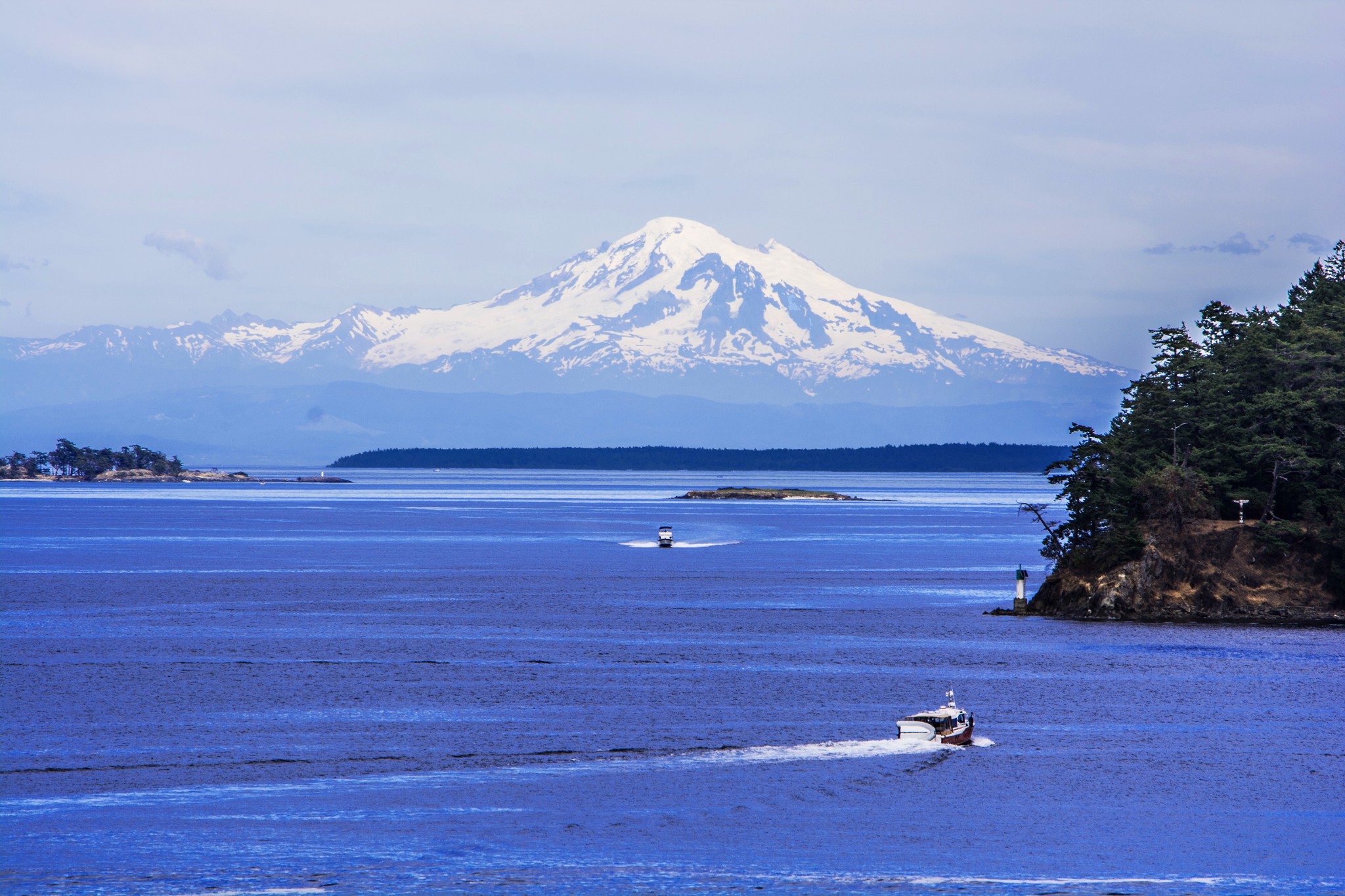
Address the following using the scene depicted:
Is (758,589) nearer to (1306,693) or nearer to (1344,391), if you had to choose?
(1344,391)

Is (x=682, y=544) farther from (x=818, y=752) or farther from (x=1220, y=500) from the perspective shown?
(x=818, y=752)

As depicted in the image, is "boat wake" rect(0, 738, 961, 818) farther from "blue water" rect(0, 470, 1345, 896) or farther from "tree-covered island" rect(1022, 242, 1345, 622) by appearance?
"tree-covered island" rect(1022, 242, 1345, 622)

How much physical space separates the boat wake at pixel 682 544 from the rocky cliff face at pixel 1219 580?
62.6 meters

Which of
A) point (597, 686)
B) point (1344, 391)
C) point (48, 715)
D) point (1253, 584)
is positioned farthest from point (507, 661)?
point (1344, 391)

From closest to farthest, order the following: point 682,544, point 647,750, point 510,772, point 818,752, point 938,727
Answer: point 510,772, point 818,752, point 647,750, point 938,727, point 682,544

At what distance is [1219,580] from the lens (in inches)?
2665

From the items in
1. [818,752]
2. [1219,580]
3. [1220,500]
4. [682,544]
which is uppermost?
[1220,500]

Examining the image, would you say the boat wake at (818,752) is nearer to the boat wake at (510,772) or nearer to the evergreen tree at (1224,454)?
the boat wake at (510,772)

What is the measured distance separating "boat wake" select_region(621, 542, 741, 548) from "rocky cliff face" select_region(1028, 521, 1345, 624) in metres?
62.6

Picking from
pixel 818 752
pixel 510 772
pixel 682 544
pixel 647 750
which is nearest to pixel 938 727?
pixel 818 752

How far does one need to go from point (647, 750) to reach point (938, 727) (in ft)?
26.3

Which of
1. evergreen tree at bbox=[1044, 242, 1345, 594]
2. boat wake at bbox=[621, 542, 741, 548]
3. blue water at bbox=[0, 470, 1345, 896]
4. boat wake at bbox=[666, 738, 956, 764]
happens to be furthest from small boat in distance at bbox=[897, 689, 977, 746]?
boat wake at bbox=[621, 542, 741, 548]

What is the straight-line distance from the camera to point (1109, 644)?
5909cm

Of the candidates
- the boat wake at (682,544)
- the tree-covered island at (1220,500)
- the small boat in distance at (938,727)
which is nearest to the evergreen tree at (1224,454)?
the tree-covered island at (1220,500)
